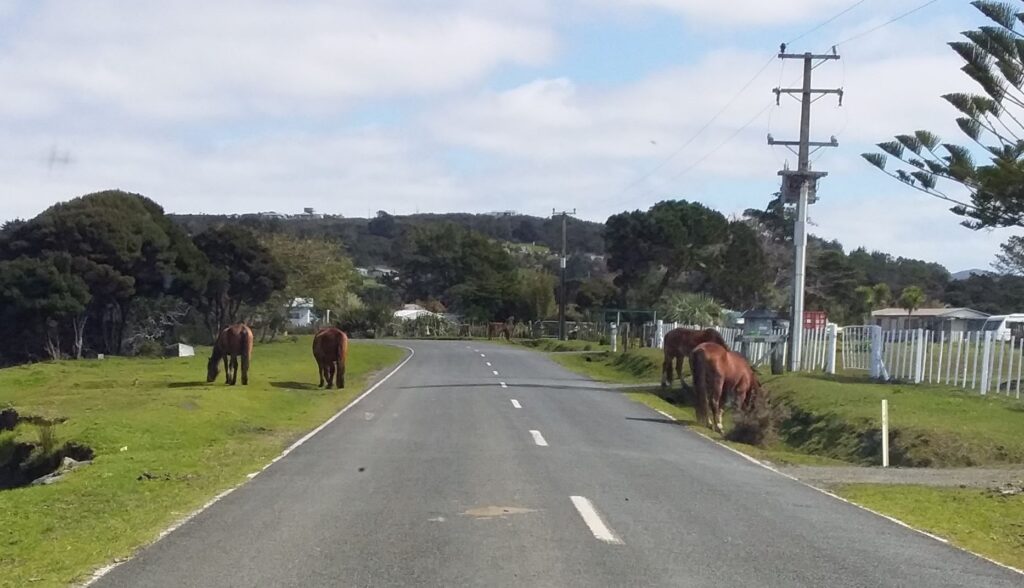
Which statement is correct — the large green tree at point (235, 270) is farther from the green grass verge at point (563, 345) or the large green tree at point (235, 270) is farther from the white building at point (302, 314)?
the white building at point (302, 314)

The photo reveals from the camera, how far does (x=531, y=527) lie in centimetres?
1037

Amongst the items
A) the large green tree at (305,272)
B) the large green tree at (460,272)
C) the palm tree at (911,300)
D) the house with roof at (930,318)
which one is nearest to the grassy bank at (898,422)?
the house with roof at (930,318)

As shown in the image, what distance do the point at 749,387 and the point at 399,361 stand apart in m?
27.2

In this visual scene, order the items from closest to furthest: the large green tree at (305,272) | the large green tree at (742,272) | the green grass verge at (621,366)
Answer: the green grass verge at (621,366)
the large green tree at (305,272)
the large green tree at (742,272)

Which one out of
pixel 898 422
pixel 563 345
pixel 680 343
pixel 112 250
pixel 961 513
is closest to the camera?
pixel 961 513

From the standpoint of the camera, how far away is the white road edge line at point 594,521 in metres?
9.88

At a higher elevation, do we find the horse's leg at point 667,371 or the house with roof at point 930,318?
the house with roof at point 930,318

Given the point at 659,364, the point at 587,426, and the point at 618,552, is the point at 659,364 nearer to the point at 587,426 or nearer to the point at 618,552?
the point at 587,426

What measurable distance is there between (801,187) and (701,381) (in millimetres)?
14927

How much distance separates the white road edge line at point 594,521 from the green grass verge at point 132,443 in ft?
12.4

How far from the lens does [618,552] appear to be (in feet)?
30.5

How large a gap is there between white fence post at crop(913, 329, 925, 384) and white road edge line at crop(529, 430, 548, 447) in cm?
1178

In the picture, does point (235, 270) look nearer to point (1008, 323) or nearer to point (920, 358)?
point (1008, 323)

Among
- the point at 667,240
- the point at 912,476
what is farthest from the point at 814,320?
the point at 667,240
